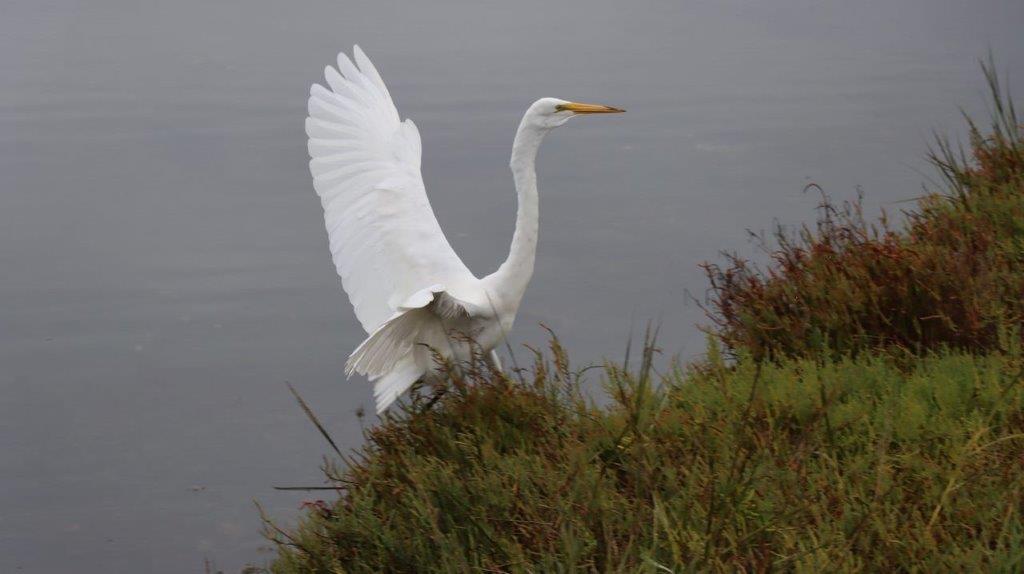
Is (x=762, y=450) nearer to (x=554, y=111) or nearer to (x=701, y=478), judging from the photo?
(x=701, y=478)

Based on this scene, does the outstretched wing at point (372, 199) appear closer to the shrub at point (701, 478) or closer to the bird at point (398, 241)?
the bird at point (398, 241)

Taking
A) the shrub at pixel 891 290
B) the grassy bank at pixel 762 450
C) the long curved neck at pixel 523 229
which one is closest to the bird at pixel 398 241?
the long curved neck at pixel 523 229

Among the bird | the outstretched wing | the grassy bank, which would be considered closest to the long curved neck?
the bird

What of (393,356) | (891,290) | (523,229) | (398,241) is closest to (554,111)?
(523,229)

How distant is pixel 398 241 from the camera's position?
385 cm

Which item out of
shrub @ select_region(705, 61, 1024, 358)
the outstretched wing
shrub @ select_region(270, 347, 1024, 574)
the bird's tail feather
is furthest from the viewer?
the outstretched wing

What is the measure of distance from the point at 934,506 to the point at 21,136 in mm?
5582

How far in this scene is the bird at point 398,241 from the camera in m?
3.35

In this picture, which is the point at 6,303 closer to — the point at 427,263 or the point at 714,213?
the point at 427,263

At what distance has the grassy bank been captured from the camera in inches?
94.1

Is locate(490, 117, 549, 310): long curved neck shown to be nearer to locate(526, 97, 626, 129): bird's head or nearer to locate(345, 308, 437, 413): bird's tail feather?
locate(526, 97, 626, 129): bird's head

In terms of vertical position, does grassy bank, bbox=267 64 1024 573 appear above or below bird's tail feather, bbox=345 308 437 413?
below

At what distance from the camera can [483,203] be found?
18.9ft

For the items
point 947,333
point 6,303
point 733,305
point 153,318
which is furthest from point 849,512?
point 6,303
